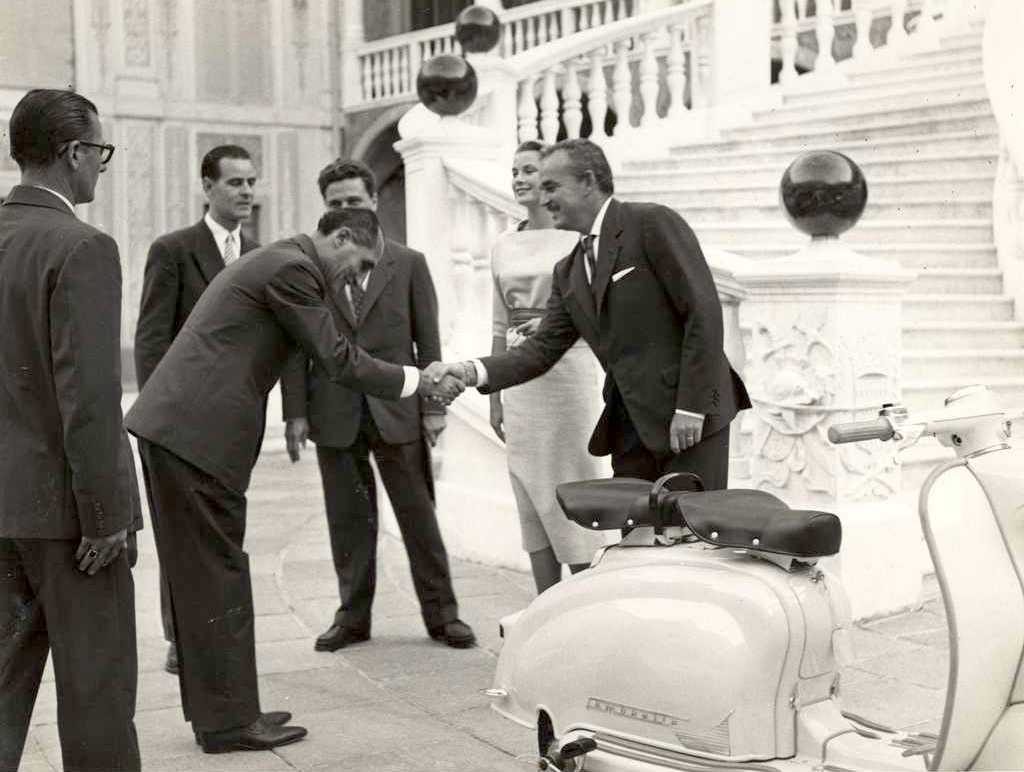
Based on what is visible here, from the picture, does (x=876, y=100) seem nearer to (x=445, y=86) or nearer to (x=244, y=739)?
(x=445, y=86)

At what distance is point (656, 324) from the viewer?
172 inches

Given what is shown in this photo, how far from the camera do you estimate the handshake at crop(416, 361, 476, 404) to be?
4793 millimetres

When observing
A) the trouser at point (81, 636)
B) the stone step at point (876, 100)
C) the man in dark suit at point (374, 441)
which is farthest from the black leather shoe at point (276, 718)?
the stone step at point (876, 100)

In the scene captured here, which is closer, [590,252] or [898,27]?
[590,252]

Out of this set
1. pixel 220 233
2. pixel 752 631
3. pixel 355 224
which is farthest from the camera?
pixel 220 233

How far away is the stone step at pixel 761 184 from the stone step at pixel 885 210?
4cm

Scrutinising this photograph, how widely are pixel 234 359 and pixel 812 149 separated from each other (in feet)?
17.4

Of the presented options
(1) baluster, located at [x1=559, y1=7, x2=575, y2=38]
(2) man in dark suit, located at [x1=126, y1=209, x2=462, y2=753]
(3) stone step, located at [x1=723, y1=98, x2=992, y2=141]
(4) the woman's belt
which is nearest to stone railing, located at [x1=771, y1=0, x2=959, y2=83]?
(3) stone step, located at [x1=723, y1=98, x2=992, y2=141]

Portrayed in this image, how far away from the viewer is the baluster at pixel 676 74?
1117 cm

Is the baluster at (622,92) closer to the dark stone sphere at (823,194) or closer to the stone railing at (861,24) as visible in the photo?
the stone railing at (861,24)

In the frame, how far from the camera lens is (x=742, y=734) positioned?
313cm

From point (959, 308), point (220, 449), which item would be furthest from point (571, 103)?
point (220, 449)

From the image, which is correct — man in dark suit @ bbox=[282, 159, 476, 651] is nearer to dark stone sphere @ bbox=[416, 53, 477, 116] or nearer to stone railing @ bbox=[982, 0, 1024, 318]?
dark stone sphere @ bbox=[416, 53, 477, 116]

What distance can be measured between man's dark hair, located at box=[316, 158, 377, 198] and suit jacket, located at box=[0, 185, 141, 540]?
201 centimetres
